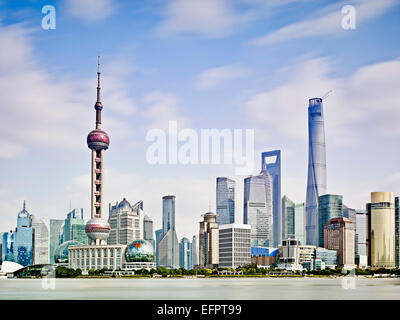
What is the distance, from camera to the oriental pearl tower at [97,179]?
596 ft

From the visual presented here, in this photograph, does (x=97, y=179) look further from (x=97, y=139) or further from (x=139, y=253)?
(x=139, y=253)

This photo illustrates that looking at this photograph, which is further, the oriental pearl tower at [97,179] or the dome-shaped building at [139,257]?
A: the oriental pearl tower at [97,179]

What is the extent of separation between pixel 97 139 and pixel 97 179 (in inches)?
540

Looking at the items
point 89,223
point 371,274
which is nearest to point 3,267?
point 89,223

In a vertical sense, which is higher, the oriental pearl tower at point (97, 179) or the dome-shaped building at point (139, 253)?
the oriental pearl tower at point (97, 179)

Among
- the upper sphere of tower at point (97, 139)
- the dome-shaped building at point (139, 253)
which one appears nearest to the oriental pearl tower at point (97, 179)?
the upper sphere of tower at point (97, 139)

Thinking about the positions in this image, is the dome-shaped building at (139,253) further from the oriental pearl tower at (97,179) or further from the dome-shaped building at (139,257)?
the oriental pearl tower at (97,179)

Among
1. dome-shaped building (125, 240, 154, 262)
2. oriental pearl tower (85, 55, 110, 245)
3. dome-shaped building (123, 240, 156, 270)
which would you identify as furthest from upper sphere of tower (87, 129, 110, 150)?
dome-shaped building (123, 240, 156, 270)

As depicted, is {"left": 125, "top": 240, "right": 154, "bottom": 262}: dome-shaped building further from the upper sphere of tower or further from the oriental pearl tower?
the upper sphere of tower
